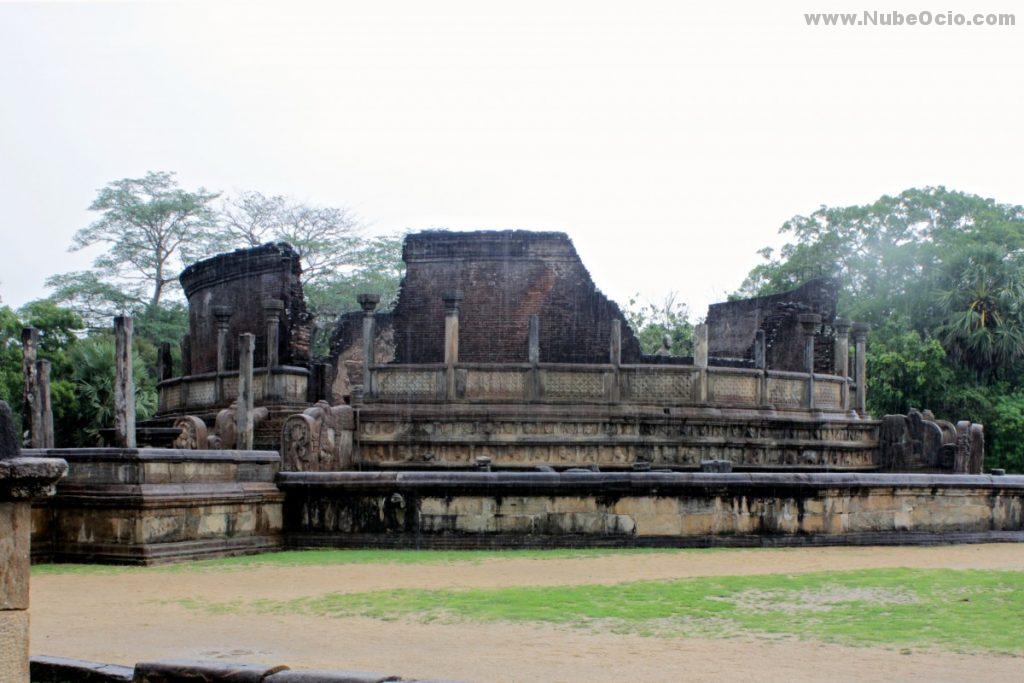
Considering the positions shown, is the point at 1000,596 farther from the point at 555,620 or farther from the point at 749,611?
the point at 555,620

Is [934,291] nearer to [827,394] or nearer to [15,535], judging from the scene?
[827,394]

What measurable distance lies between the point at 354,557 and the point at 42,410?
18.8ft

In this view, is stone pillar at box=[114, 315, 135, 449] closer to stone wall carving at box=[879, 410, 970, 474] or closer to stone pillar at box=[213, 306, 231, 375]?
stone pillar at box=[213, 306, 231, 375]

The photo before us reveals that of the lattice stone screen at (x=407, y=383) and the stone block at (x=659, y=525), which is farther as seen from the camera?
the lattice stone screen at (x=407, y=383)

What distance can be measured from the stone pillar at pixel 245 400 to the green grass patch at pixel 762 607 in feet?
25.0

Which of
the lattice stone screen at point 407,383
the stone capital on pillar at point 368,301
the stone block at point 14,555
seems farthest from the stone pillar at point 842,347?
the stone block at point 14,555

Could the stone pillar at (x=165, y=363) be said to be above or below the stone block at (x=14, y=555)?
above

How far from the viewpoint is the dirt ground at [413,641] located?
503cm

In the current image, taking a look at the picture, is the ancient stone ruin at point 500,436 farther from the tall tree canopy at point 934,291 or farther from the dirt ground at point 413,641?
the tall tree canopy at point 934,291

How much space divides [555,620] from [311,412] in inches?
361

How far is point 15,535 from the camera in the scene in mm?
3666

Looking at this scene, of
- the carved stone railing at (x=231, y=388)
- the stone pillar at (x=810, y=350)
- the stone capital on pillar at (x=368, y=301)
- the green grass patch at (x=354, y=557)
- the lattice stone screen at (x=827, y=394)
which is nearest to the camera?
the green grass patch at (x=354, y=557)

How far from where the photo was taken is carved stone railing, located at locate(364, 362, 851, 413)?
17.4 meters

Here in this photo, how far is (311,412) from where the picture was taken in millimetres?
15039
